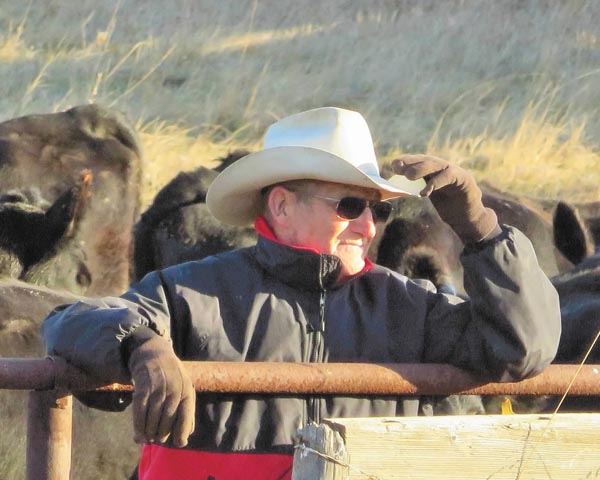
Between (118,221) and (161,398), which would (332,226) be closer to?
(161,398)

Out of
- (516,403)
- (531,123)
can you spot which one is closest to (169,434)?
(516,403)

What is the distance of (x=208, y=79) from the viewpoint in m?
16.8

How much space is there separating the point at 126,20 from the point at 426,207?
10.4m

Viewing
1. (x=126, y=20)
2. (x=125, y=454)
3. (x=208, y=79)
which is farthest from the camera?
(x=126, y=20)

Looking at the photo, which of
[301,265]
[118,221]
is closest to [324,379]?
[301,265]

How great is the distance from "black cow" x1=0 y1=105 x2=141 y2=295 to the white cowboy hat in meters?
5.25

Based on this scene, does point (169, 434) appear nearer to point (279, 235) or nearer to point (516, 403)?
point (279, 235)

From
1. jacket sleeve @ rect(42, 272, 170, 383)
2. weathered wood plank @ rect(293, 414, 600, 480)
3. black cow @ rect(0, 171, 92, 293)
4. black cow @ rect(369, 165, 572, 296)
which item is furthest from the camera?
black cow @ rect(369, 165, 572, 296)

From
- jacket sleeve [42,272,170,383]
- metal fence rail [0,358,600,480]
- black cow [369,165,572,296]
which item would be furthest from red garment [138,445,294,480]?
black cow [369,165,572,296]

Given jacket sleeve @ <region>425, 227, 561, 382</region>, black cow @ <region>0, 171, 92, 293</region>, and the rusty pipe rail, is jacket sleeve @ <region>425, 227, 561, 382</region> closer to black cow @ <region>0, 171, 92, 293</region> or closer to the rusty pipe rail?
the rusty pipe rail

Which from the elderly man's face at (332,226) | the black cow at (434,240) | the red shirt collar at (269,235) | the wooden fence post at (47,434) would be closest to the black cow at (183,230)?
the black cow at (434,240)

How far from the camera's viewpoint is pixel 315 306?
3420mm

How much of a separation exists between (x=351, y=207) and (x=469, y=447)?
952 mm

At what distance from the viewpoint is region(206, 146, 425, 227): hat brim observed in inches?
134
